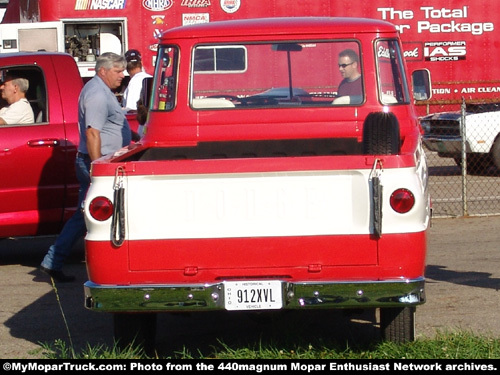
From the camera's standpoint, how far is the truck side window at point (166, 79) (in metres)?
7.22

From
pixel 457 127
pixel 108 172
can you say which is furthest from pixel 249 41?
pixel 457 127

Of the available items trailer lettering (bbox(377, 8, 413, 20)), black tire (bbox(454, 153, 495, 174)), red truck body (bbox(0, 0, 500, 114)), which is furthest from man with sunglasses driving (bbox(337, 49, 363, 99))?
trailer lettering (bbox(377, 8, 413, 20))

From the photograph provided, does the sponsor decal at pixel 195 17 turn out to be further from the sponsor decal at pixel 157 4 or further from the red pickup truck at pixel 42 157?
the red pickup truck at pixel 42 157

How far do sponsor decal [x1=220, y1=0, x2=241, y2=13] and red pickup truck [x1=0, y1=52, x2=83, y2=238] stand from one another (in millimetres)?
8882

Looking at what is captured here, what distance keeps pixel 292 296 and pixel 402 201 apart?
78cm

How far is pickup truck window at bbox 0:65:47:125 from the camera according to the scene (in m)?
9.15

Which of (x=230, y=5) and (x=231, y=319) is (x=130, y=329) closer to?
(x=231, y=319)

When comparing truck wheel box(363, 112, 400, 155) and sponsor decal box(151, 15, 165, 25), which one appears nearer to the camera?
truck wheel box(363, 112, 400, 155)

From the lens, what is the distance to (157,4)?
695 inches

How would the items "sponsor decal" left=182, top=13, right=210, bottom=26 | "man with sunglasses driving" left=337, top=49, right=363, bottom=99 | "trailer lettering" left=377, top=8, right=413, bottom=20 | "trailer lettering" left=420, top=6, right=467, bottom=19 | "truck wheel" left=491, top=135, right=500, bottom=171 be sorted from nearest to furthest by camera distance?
"man with sunglasses driving" left=337, top=49, right=363, bottom=99 → "truck wheel" left=491, top=135, right=500, bottom=171 → "sponsor decal" left=182, top=13, right=210, bottom=26 → "trailer lettering" left=377, top=8, right=413, bottom=20 → "trailer lettering" left=420, top=6, right=467, bottom=19

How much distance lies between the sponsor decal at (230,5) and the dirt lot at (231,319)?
9.49 m

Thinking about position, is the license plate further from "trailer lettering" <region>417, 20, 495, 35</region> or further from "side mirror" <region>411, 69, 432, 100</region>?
"trailer lettering" <region>417, 20, 495, 35</region>

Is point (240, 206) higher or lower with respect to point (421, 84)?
lower

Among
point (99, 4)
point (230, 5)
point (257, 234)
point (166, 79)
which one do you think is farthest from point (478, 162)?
point (257, 234)
